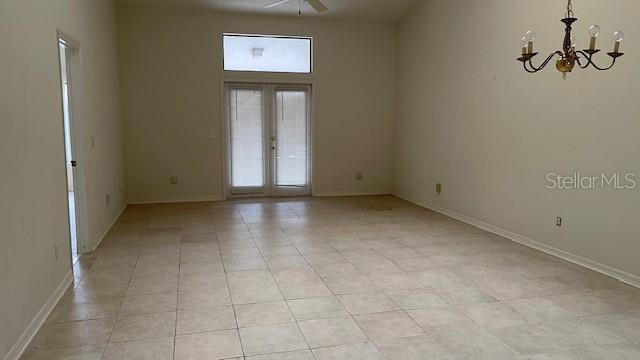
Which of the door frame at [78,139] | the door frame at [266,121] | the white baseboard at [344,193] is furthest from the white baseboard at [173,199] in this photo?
the door frame at [78,139]

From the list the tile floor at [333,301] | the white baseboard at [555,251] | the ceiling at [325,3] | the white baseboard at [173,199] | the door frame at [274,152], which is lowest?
the tile floor at [333,301]

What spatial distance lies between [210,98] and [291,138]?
1.50m

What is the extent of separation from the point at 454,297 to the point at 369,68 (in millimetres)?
5508

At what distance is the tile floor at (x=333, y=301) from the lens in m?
2.68

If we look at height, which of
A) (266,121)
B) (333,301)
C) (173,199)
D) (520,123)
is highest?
(266,121)

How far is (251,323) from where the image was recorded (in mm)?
3004

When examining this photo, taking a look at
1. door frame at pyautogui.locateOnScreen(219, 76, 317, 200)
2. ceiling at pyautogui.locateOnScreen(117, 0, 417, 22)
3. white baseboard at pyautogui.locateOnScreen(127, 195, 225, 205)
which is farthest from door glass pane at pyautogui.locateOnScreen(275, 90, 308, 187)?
ceiling at pyautogui.locateOnScreen(117, 0, 417, 22)

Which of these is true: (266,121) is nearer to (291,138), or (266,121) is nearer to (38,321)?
(291,138)

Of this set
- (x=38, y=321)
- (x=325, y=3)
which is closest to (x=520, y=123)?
(x=325, y=3)

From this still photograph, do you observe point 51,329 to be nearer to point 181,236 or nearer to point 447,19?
point 181,236

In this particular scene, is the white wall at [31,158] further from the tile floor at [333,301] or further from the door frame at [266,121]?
the door frame at [266,121]

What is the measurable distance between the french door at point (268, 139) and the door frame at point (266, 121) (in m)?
0.02

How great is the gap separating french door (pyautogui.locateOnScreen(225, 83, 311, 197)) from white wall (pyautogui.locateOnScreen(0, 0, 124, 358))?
10.8 feet

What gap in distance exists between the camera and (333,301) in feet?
11.1
